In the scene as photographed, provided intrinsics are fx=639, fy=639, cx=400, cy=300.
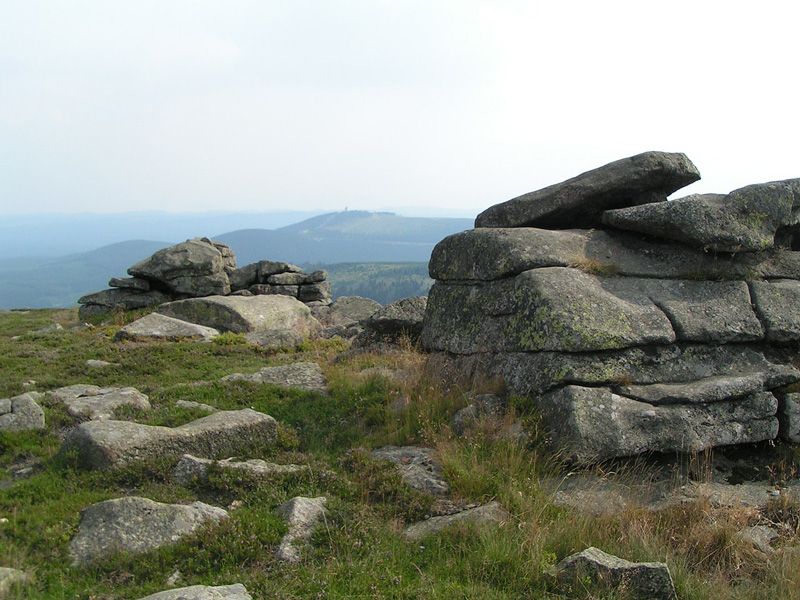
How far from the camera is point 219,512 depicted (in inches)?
363

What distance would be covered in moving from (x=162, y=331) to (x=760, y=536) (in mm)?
23367

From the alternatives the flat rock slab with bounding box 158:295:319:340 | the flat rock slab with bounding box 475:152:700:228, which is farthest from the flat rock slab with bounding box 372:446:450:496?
the flat rock slab with bounding box 158:295:319:340

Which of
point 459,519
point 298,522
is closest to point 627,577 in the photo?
point 459,519

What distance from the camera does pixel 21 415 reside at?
1359 cm

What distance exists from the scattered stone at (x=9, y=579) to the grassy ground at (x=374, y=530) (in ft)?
0.46

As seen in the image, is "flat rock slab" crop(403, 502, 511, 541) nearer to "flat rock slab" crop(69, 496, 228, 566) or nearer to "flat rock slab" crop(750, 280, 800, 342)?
"flat rock slab" crop(69, 496, 228, 566)

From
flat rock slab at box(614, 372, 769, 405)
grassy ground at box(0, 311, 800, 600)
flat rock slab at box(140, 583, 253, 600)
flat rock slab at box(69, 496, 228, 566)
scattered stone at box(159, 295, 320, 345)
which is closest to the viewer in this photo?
flat rock slab at box(140, 583, 253, 600)

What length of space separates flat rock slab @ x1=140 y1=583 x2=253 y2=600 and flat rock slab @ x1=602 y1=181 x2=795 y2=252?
39.0 ft

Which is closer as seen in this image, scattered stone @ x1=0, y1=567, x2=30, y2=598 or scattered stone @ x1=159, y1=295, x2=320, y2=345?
scattered stone @ x1=0, y1=567, x2=30, y2=598

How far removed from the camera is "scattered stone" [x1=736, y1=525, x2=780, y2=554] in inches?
332

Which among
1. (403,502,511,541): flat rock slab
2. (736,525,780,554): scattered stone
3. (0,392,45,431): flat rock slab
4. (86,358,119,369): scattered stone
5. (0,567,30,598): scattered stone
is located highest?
(0,392,45,431): flat rock slab

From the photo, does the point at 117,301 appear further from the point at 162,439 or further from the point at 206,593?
the point at 206,593

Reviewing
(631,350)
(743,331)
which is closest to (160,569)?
(631,350)

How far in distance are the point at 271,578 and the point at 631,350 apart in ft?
26.4
